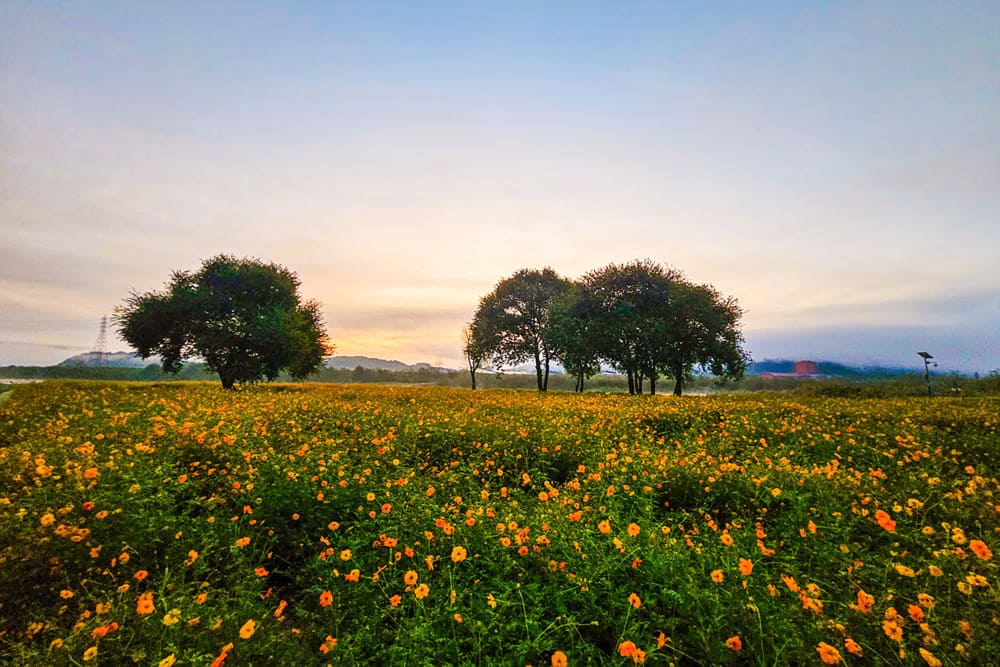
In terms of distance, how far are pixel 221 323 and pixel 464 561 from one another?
36.2m

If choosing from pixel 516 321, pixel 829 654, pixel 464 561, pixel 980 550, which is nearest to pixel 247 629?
pixel 464 561

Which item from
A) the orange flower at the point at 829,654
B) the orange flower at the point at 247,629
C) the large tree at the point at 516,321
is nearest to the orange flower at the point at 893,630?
the orange flower at the point at 829,654

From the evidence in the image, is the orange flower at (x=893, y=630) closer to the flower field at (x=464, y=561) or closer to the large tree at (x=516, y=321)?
the flower field at (x=464, y=561)

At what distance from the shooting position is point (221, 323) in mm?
33031

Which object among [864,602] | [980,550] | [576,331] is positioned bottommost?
[864,602]

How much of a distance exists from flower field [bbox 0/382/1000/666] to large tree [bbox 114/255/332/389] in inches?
1131

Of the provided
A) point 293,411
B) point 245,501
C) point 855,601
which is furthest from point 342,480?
point 293,411

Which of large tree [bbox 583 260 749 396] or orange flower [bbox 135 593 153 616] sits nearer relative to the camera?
orange flower [bbox 135 593 153 616]

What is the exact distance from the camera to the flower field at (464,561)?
2867 mm

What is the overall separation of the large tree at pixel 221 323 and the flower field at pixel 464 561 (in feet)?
94.2

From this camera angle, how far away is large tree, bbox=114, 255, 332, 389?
→ 32.8m

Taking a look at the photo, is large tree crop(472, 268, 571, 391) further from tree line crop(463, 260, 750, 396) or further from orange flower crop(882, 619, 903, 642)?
orange flower crop(882, 619, 903, 642)

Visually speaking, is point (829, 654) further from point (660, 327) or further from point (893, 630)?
point (660, 327)

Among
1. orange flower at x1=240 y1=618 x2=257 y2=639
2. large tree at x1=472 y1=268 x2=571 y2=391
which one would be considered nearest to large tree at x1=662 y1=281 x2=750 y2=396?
large tree at x1=472 y1=268 x2=571 y2=391
